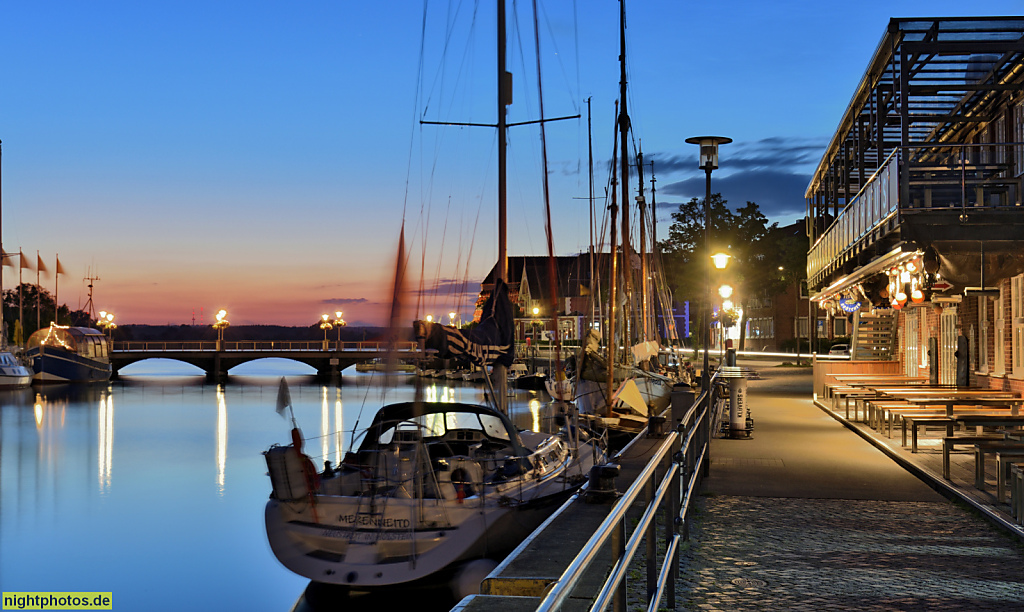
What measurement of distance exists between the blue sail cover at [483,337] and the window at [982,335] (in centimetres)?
1218

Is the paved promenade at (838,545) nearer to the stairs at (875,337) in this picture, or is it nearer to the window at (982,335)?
the window at (982,335)

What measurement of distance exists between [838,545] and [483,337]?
761 cm

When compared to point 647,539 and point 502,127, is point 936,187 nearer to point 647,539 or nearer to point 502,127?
point 502,127

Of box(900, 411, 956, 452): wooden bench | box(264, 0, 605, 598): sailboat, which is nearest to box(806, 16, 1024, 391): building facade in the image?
box(900, 411, 956, 452): wooden bench

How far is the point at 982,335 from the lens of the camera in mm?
22297

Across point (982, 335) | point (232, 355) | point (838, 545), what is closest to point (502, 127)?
point (982, 335)

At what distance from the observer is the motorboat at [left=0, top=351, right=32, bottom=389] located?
79062mm

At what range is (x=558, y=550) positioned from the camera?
7383 millimetres

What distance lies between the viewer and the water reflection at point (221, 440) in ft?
111

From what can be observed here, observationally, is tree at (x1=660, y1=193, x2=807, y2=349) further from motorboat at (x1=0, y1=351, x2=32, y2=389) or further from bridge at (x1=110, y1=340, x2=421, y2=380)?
motorboat at (x1=0, y1=351, x2=32, y2=389)

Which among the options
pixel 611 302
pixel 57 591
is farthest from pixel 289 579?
pixel 611 302

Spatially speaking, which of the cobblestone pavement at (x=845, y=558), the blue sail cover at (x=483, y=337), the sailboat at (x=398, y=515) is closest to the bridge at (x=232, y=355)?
the blue sail cover at (x=483, y=337)

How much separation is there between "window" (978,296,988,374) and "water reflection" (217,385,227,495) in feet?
74.2

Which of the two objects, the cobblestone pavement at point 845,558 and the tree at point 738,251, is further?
the tree at point 738,251
